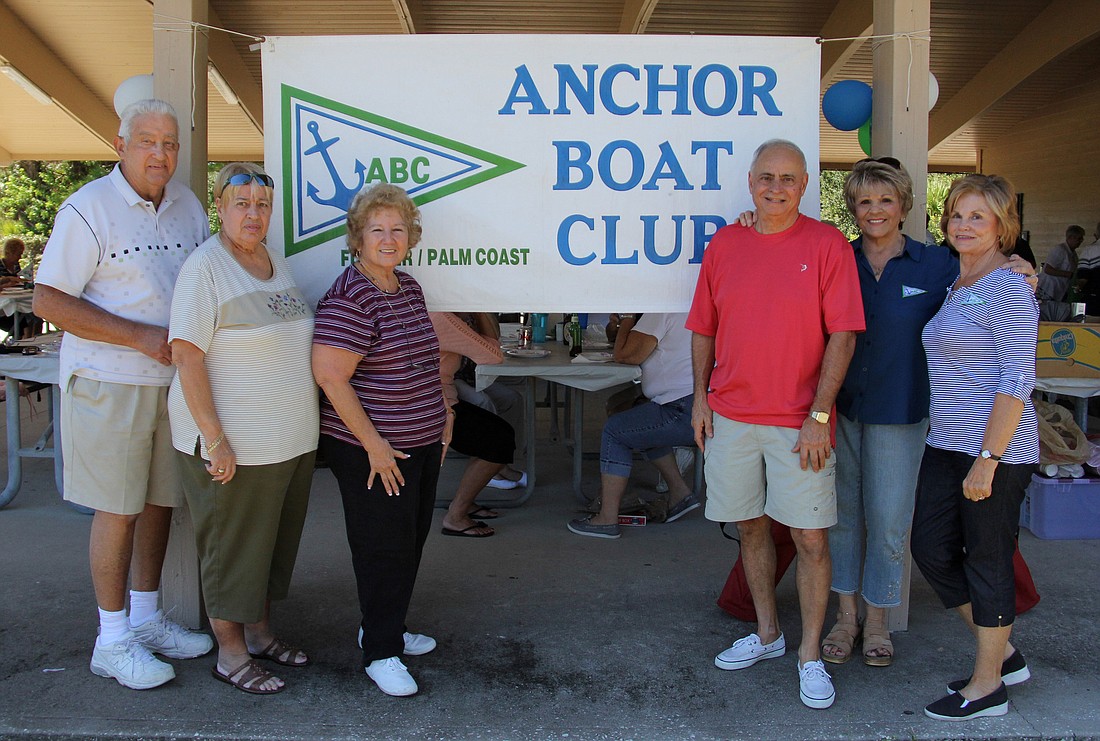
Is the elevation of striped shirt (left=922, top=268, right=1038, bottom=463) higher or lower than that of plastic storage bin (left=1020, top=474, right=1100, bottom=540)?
higher

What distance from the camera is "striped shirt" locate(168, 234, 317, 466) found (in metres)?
2.54

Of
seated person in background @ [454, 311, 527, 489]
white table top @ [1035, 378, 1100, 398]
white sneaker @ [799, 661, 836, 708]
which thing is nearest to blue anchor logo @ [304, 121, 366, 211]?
seated person in background @ [454, 311, 527, 489]

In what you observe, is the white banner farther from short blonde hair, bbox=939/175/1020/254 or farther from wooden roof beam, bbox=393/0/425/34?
wooden roof beam, bbox=393/0/425/34

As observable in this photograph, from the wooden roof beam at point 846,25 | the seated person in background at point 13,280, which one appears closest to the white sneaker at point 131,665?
the wooden roof beam at point 846,25

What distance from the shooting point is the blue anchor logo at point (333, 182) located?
10.5ft

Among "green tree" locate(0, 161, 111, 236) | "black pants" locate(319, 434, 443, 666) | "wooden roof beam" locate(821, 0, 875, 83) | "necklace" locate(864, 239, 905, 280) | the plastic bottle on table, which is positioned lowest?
"black pants" locate(319, 434, 443, 666)

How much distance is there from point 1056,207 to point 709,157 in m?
12.2

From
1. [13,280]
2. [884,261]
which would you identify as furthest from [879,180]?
[13,280]

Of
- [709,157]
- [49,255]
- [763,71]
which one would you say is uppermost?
[763,71]

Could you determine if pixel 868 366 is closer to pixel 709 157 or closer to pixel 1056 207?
pixel 709 157

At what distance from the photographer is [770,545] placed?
10.0ft

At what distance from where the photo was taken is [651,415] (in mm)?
4520

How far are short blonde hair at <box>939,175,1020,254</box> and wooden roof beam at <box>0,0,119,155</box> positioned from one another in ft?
35.2

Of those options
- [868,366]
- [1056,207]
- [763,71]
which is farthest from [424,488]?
[1056,207]
